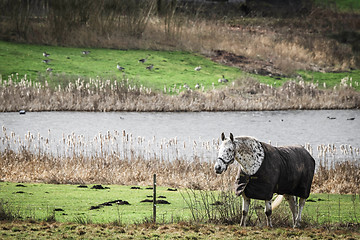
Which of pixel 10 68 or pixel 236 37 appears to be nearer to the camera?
pixel 10 68

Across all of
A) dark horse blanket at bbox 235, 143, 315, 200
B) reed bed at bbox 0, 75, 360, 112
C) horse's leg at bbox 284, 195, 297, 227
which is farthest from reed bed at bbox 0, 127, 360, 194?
reed bed at bbox 0, 75, 360, 112

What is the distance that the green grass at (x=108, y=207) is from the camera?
14156 mm

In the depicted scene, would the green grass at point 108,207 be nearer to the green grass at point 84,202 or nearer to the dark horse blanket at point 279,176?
the green grass at point 84,202

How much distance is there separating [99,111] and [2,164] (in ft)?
49.8

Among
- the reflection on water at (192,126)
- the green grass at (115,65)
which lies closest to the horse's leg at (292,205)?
the reflection on water at (192,126)

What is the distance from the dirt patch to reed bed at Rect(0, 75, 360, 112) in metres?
3.53

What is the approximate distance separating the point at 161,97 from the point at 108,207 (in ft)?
72.9

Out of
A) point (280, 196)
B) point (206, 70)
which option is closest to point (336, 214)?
point (280, 196)

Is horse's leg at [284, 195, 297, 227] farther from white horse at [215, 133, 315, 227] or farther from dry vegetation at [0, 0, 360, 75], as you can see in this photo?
dry vegetation at [0, 0, 360, 75]

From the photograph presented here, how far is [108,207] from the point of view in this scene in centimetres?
1530

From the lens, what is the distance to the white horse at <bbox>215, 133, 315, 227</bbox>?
11.9m

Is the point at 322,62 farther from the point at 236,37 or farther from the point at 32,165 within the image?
the point at 32,165

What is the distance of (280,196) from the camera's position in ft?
45.0

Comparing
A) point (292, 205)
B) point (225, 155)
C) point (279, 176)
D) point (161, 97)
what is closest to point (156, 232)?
point (225, 155)
